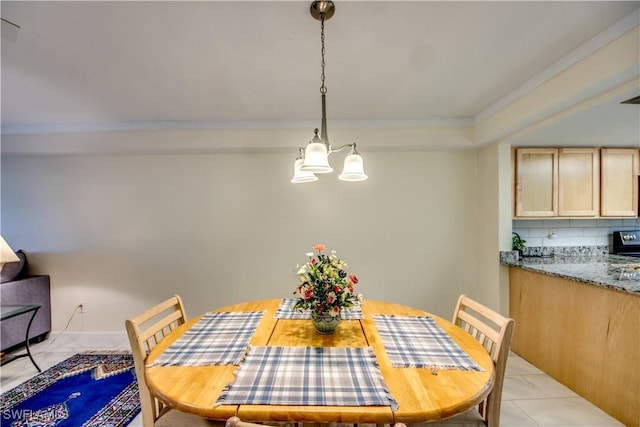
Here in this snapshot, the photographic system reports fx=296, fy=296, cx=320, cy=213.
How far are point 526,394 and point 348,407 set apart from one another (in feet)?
6.82

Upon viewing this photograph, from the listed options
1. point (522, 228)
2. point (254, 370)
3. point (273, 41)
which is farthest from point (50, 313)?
point (522, 228)

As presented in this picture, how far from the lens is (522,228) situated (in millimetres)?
3252

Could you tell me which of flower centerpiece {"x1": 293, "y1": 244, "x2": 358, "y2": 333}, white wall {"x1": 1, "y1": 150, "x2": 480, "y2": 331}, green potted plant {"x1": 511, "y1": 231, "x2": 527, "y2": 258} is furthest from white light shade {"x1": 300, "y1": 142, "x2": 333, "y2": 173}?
green potted plant {"x1": 511, "y1": 231, "x2": 527, "y2": 258}

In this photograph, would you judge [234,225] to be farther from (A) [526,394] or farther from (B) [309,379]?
(A) [526,394]

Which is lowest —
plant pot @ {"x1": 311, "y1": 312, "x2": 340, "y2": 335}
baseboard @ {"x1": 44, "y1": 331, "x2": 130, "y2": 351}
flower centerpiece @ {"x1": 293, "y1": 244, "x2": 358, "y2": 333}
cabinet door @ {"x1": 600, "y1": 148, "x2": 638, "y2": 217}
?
baseboard @ {"x1": 44, "y1": 331, "x2": 130, "y2": 351}

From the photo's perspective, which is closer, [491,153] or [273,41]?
[273,41]

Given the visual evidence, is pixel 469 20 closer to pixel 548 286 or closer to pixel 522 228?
pixel 548 286

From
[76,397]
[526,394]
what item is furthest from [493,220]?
[76,397]

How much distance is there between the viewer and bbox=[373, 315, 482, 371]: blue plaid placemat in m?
1.21

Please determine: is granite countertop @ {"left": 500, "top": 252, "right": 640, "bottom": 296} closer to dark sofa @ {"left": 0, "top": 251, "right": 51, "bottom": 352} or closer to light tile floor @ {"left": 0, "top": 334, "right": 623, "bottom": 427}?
light tile floor @ {"left": 0, "top": 334, "right": 623, "bottom": 427}

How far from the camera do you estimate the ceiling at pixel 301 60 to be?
1458 millimetres

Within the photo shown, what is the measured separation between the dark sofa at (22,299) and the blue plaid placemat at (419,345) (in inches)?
138

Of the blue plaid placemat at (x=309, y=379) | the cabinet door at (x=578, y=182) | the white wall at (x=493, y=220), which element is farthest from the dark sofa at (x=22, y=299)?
the cabinet door at (x=578, y=182)

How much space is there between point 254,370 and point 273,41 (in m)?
1.67
